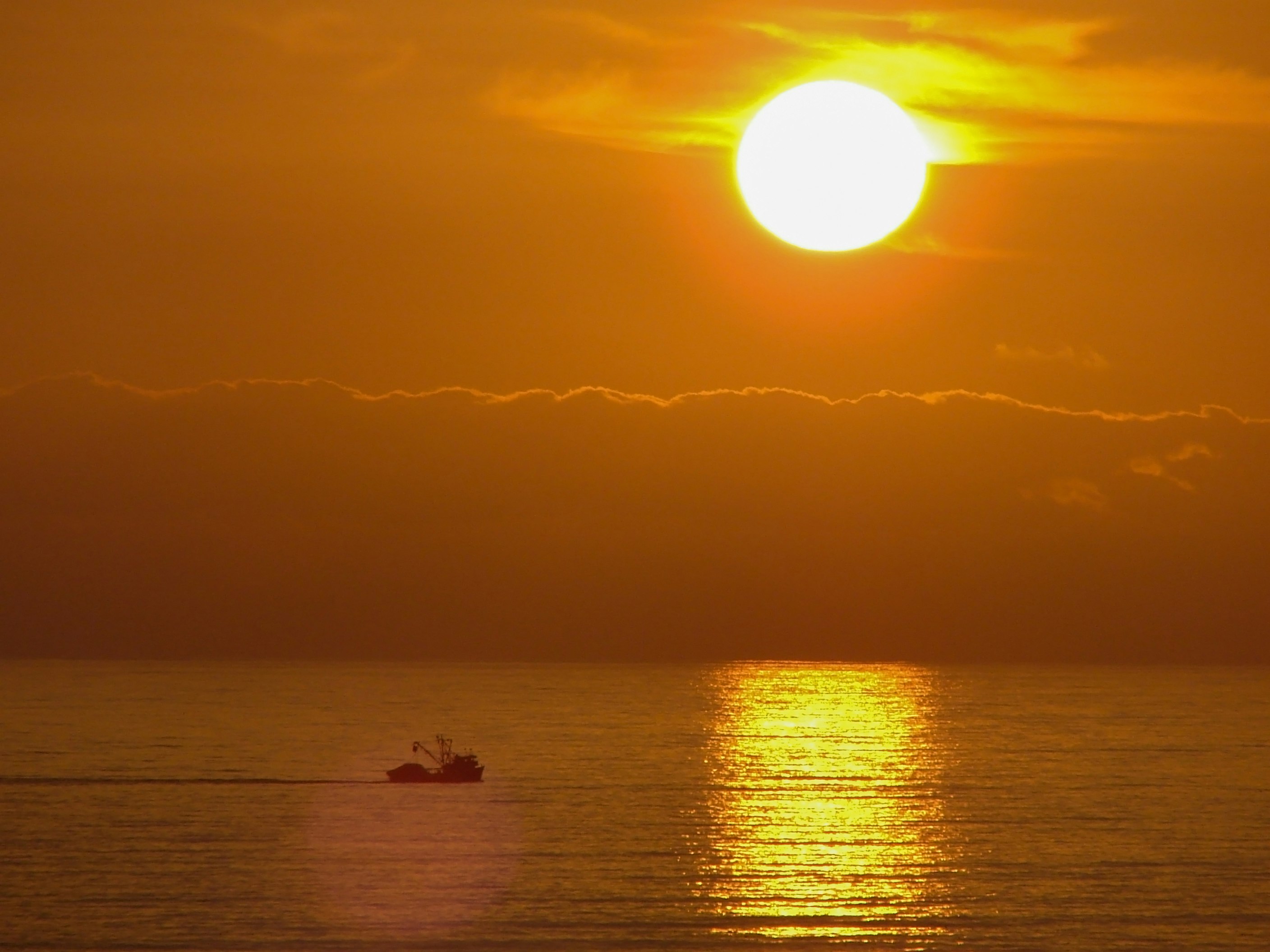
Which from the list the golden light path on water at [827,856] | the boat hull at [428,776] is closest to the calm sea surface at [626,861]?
the golden light path on water at [827,856]

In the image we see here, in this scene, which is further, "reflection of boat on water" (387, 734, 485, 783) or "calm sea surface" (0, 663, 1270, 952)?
"reflection of boat on water" (387, 734, 485, 783)

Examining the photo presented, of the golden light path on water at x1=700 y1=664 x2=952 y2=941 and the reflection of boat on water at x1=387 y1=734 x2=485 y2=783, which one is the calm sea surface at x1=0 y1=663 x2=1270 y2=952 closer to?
the golden light path on water at x1=700 y1=664 x2=952 y2=941

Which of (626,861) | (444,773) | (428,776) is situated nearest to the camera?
(626,861)

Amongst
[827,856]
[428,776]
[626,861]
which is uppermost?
[428,776]

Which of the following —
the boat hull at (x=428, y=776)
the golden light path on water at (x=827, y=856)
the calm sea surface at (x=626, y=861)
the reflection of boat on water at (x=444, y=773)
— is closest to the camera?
the calm sea surface at (x=626, y=861)

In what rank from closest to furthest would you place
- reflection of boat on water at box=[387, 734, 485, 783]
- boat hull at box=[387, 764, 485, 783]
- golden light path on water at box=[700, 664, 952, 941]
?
golden light path on water at box=[700, 664, 952, 941], boat hull at box=[387, 764, 485, 783], reflection of boat on water at box=[387, 734, 485, 783]

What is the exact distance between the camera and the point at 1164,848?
114625mm

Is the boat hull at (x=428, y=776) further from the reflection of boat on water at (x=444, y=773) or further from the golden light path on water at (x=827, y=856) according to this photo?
the golden light path on water at (x=827, y=856)

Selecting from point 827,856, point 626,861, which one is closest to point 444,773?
point 626,861

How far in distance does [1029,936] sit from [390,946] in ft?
109

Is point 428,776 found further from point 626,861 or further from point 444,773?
point 626,861

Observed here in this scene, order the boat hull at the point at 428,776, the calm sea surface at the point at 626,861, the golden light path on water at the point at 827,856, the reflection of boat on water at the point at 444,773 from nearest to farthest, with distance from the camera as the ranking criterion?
the calm sea surface at the point at 626,861 < the golden light path on water at the point at 827,856 < the boat hull at the point at 428,776 < the reflection of boat on water at the point at 444,773

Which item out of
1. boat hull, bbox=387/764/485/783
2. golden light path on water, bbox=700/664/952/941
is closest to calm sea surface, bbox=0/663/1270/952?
golden light path on water, bbox=700/664/952/941

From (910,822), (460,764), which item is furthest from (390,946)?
(460,764)
